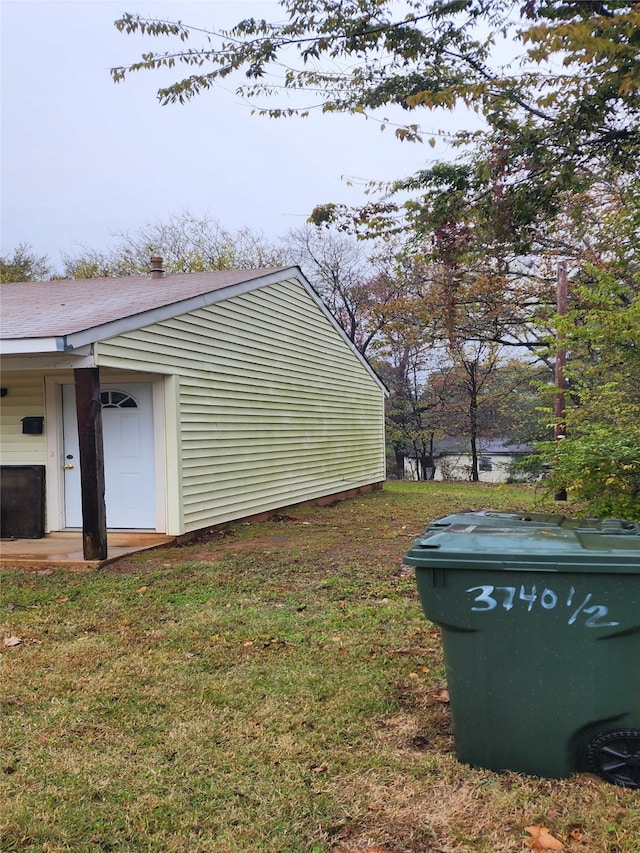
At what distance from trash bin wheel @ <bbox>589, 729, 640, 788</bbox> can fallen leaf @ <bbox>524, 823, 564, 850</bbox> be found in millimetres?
404

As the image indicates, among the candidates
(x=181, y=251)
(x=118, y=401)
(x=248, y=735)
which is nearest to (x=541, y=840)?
(x=248, y=735)

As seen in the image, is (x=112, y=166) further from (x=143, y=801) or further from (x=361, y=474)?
(x=143, y=801)

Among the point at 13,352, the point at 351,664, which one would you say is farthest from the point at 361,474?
the point at 351,664

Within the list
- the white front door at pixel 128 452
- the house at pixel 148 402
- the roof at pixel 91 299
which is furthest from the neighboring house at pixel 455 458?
the white front door at pixel 128 452

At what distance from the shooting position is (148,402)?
852 centimetres

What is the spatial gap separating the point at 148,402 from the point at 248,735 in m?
6.08

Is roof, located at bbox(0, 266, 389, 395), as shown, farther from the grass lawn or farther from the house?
the grass lawn

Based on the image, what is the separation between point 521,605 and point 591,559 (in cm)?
33

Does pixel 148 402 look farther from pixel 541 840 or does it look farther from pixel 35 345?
pixel 541 840

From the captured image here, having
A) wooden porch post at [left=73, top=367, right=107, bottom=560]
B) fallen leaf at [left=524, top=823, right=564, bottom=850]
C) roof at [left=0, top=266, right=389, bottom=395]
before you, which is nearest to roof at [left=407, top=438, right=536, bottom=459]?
roof at [left=0, top=266, right=389, bottom=395]

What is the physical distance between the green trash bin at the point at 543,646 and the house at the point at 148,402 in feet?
17.1

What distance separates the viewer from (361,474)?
51.0ft

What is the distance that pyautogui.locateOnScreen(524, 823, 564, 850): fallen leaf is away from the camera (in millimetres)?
2217

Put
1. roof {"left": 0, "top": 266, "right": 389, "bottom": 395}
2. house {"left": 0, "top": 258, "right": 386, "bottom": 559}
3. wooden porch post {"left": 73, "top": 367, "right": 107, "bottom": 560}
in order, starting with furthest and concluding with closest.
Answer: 1. house {"left": 0, "top": 258, "right": 386, "bottom": 559}
2. wooden porch post {"left": 73, "top": 367, "right": 107, "bottom": 560}
3. roof {"left": 0, "top": 266, "right": 389, "bottom": 395}
